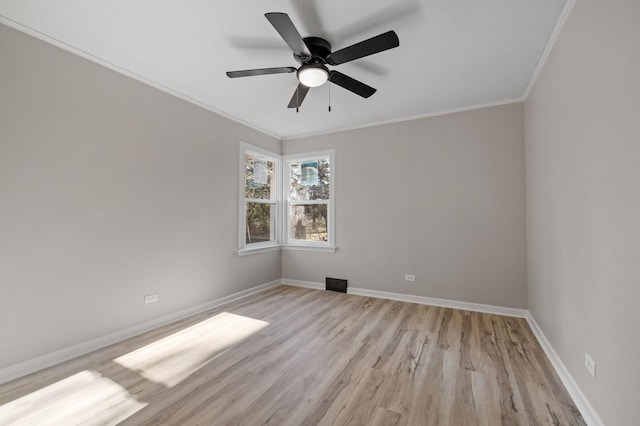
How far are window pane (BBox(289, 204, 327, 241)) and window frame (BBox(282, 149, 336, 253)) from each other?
65 millimetres

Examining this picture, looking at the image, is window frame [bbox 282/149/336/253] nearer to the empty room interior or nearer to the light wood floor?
the empty room interior

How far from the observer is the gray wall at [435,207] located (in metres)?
3.43

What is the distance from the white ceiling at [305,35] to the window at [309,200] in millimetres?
1485

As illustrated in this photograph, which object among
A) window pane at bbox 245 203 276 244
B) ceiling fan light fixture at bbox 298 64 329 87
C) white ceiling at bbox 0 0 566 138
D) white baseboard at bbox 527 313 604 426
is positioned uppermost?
white ceiling at bbox 0 0 566 138

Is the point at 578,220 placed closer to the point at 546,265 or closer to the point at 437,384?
the point at 546,265

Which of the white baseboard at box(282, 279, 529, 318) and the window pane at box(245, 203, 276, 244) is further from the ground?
the window pane at box(245, 203, 276, 244)

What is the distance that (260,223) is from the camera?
4695 mm

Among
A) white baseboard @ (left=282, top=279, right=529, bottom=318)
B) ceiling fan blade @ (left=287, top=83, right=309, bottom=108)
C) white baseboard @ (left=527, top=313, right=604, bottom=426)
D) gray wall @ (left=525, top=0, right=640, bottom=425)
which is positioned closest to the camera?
gray wall @ (left=525, top=0, right=640, bottom=425)

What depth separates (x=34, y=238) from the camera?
7.18 ft

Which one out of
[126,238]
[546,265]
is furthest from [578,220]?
[126,238]

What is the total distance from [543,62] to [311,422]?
3.50 meters

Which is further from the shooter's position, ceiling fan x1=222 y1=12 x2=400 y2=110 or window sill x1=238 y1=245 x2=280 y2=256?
window sill x1=238 y1=245 x2=280 y2=256

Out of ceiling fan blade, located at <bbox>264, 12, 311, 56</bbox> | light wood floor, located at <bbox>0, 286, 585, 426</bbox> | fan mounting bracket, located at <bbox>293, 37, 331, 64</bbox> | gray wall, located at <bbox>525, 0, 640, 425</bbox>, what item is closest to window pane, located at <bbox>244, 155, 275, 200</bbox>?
light wood floor, located at <bbox>0, 286, 585, 426</bbox>

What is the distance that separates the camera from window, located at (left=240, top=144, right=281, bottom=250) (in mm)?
4223
